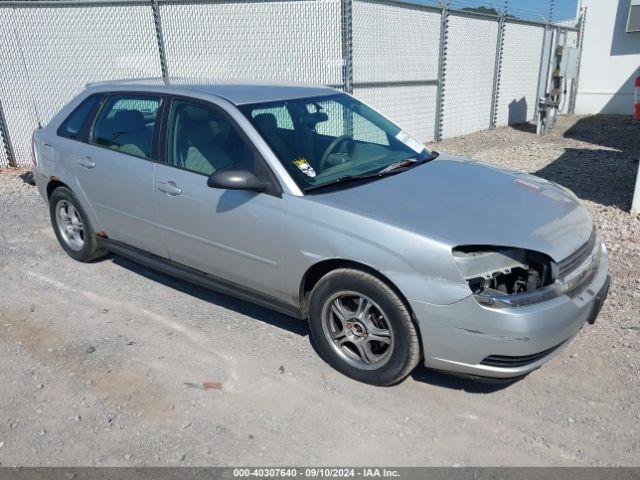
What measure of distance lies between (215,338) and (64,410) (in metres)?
1.08

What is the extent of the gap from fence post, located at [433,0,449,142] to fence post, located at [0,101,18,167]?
Result: 26.5ft

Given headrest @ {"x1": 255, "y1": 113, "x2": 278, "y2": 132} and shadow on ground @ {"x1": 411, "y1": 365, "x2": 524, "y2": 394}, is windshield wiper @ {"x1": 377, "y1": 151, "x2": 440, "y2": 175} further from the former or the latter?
shadow on ground @ {"x1": 411, "y1": 365, "x2": 524, "y2": 394}

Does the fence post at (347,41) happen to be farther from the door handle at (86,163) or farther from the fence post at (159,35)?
the door handle at (86,163)

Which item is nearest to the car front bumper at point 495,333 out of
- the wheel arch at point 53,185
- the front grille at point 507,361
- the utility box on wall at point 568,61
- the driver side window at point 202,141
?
the front grille at point 507,361

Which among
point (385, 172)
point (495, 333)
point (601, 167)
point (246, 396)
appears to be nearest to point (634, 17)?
point (601, 167)

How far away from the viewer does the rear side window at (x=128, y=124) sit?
4.20m

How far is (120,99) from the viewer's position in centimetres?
459

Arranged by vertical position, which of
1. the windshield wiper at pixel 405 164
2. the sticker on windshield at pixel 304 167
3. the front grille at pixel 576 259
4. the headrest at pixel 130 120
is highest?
the headrest at pixel 130 120

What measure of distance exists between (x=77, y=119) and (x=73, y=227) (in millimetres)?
1051

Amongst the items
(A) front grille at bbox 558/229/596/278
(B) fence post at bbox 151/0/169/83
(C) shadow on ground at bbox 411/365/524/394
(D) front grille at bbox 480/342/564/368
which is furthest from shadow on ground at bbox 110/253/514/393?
(B) fence post at bbox 151/0/169/83

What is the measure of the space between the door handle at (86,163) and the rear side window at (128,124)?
171 mm

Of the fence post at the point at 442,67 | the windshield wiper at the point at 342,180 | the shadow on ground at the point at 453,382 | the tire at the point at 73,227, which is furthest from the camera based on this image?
the fence post at the point at 442,67

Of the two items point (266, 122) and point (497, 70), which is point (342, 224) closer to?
point (266, 122)

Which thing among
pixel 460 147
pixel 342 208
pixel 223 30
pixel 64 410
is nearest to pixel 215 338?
pixel 64 410
